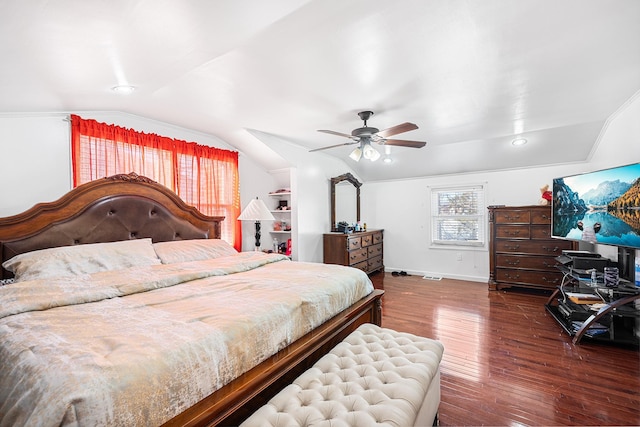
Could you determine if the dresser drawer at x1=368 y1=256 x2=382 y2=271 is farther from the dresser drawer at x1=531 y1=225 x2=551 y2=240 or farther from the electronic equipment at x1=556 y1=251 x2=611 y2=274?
the electronic equipment at x1=556 y1=251 x2=611 y2=274

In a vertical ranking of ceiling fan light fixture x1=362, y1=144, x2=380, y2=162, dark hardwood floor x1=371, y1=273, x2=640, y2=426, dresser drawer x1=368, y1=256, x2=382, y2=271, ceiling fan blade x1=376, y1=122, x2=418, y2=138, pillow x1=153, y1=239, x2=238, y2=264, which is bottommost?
dark hardwood floor x1=371, y1=273, x2=640, y2=426

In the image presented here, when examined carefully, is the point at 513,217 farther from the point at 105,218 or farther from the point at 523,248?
the point at 105,218

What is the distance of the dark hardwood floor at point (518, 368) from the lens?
177cm

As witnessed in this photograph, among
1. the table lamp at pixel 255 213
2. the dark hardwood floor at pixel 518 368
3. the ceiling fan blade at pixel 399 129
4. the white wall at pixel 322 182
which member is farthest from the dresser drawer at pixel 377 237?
the ceiling fan blade at pixel 399 129

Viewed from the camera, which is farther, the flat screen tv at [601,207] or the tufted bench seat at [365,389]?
the flat screen tv at [601,207]

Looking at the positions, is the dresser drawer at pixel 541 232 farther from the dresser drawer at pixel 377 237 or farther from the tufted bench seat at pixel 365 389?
the tufted bench seat at pixel 365 389

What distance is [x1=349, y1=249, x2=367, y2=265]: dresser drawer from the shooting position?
489cm

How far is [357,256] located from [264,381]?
12.7 feet

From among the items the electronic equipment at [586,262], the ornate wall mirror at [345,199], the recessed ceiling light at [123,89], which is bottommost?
the electronic equipment at [586,262]

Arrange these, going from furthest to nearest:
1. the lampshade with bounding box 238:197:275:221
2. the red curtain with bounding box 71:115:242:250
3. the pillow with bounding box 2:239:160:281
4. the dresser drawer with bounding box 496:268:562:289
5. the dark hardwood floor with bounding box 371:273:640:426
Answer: the dresser drawer with bounding box 496:268:562:289 < the lampshade with bounding box 238:197:275:221 < the red curtain with bounding box 71:115:242:250 < the pillow with bounding box 2:239:160:281 < the dark hardwood floor with bounding box 371:273:640:426

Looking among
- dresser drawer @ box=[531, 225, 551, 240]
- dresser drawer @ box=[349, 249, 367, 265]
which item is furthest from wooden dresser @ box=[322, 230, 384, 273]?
dresser drawer @ box=[531, 225, 551, 240]

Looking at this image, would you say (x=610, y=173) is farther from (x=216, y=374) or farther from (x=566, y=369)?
(x=216, y=374)

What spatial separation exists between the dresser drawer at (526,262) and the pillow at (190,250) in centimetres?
422

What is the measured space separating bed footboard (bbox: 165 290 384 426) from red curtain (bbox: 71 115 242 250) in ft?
8.78
